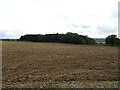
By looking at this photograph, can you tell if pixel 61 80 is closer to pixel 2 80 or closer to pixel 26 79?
pixel 26 79

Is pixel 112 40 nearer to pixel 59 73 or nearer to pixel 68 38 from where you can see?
pixel 68 38

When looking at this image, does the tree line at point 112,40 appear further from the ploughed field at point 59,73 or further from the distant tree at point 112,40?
the ploughed field at point 59,73

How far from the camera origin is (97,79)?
6.35 metres

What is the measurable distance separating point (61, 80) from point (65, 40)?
62.5 m

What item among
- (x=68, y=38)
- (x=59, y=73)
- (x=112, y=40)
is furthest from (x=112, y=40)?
(x=59, y=73)

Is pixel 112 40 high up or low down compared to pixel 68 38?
down

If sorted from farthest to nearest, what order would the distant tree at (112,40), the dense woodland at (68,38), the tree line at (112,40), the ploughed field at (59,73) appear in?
the dense woodland at (68,38)
the distant tree at (112,40)
the tree line at (112,40)
the ploughed field at (59,73)

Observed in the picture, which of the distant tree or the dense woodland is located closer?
the distant tree

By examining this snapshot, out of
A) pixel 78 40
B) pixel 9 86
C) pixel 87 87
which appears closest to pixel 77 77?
pixel 87 87

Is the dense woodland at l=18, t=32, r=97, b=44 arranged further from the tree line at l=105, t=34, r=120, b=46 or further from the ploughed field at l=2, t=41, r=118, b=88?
the ploughed field at l=2, t=41, r=118, b=88

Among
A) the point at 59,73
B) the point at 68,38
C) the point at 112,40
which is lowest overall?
the point at 59,73

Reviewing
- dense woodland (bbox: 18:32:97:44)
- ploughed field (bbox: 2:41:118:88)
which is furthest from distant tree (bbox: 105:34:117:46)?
ploughed field (bbox: 2:41:118:88)

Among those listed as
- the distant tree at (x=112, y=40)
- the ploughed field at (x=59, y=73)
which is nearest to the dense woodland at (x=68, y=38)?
the distant tree at (x=112, y=40)

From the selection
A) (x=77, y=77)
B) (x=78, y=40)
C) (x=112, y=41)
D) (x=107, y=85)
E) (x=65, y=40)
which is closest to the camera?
(x=107, y=85)
